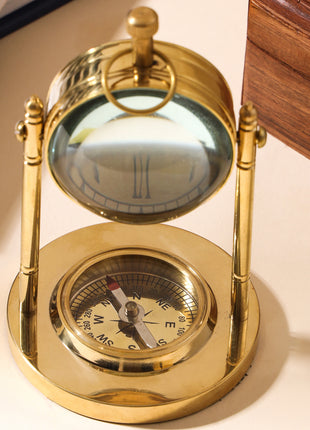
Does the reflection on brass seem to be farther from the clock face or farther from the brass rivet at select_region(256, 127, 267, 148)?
the brass rivet at select_region(256, 127, 267, 148)

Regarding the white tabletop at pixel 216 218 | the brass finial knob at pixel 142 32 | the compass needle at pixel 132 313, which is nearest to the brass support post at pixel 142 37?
the brass finial knob at pixel 142 32

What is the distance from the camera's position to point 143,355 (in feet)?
4.19

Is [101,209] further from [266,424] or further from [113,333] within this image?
[266,424]

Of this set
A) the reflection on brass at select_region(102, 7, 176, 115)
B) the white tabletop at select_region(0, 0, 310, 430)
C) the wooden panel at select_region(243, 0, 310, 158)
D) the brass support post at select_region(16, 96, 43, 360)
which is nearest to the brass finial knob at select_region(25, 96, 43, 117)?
the brass support post at select_region(16, 96, 43, 360)

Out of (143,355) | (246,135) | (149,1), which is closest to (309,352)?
(143,355)

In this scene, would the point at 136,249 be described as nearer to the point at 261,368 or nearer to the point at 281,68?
the point at 261,368

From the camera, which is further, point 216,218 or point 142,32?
point 216,218

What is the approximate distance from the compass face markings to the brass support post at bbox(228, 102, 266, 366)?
70 millimetres

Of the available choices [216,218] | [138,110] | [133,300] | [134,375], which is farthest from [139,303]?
[138,110]

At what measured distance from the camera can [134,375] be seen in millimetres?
1275

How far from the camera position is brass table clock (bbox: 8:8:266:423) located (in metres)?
1.10

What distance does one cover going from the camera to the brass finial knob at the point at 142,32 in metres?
1.06

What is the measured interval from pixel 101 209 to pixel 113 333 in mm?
226

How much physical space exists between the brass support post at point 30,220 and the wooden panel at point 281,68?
0.60 meters
